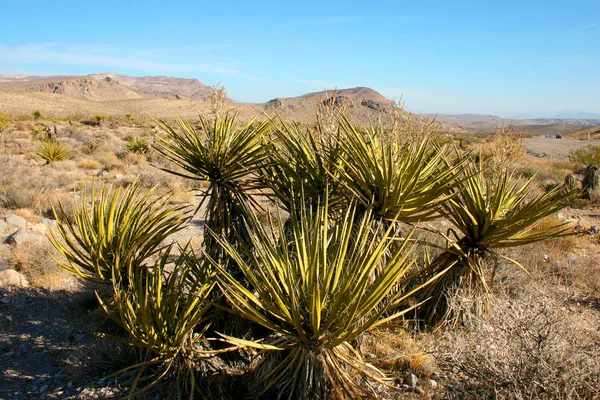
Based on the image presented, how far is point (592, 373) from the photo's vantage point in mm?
2686

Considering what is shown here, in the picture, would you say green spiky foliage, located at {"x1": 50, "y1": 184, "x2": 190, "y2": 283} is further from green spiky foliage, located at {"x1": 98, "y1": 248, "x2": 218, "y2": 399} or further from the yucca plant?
the yucca plant

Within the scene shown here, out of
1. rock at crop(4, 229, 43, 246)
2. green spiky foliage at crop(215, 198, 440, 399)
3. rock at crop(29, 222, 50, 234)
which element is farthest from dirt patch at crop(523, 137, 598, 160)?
rock at crop(4, 229, 43, 246)

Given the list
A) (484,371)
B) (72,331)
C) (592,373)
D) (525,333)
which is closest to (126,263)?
(72,331)

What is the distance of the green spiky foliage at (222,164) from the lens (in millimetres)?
3633

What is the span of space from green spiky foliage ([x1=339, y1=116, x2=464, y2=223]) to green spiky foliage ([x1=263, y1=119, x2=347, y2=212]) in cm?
14

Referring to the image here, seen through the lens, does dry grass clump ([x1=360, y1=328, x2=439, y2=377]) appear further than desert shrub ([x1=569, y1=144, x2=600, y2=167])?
No

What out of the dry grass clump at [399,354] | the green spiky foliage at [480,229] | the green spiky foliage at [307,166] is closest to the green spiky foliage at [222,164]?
the green spiky foliage at [307,166]

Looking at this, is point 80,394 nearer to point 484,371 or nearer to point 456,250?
point 484,371

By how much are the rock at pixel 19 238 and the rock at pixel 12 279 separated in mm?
877

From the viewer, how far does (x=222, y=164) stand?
366 centimetres

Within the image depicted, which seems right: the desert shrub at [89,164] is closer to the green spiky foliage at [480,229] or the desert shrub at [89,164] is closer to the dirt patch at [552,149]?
the green spiky foliage at [480,229]

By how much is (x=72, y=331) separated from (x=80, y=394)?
4.61 feet

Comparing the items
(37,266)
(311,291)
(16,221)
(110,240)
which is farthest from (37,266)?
(311,291)

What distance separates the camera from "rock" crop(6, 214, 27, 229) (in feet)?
24.6
